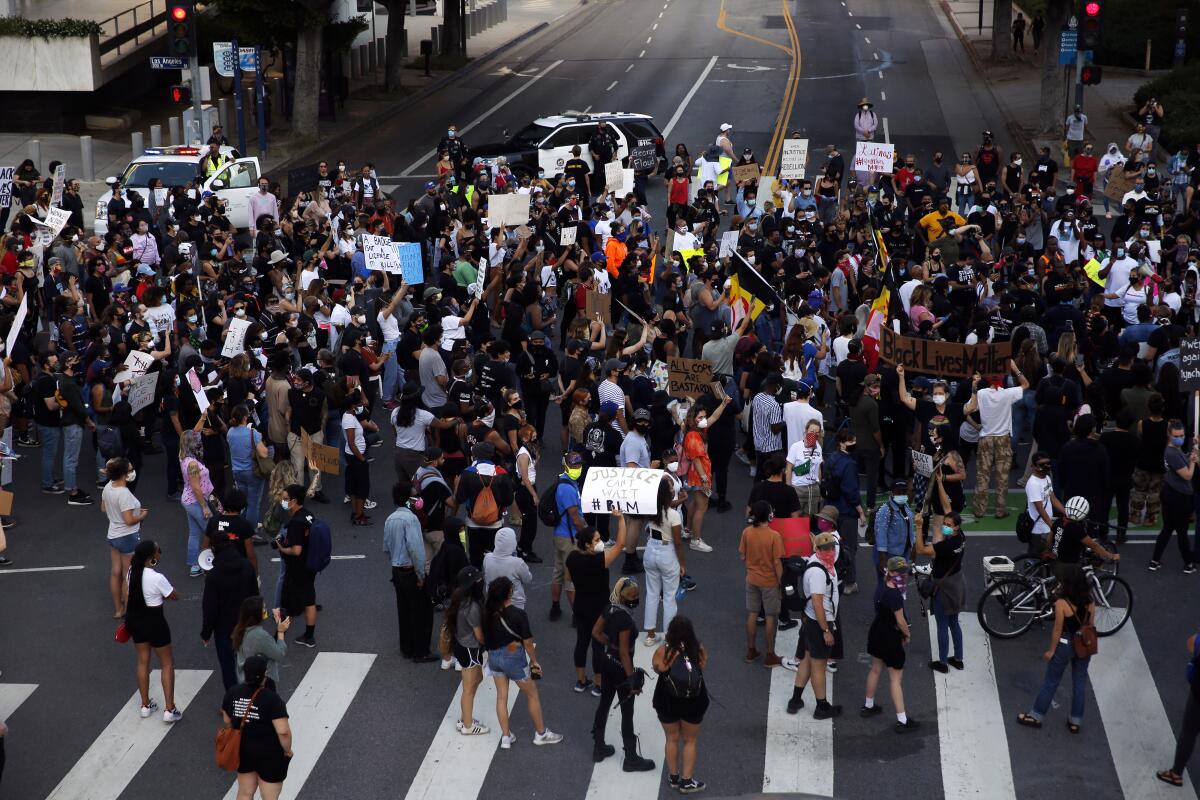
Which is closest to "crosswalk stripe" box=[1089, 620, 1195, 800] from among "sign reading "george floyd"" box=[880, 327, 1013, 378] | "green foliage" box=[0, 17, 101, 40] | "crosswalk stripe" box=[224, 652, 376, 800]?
"sign reading "george floyd"" box=[880, 327, 1013, 378]

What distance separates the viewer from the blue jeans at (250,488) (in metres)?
14.8

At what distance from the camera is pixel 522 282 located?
1961 cm

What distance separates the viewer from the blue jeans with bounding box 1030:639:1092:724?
1150cm

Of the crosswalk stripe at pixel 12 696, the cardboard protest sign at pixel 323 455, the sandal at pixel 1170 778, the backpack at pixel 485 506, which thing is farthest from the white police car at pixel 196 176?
the sandal at pixel 1170 778

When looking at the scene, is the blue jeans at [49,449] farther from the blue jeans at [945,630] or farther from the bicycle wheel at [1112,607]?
the bicycle wheel at [1112,607]

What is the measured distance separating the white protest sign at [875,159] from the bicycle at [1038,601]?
45.0 feet

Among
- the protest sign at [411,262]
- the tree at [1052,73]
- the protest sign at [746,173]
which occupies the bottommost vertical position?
the protest sign at [411,262]

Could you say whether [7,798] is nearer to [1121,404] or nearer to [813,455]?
[813,455]

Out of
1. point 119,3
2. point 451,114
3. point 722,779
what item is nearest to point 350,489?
point 722,779

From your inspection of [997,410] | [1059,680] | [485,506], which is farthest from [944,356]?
[485,506]

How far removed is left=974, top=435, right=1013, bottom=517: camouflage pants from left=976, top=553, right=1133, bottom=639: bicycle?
2535mm

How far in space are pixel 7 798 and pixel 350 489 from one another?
17.8ft

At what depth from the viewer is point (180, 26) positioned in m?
28.1

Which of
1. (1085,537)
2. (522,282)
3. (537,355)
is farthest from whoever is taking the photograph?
(522,282)
